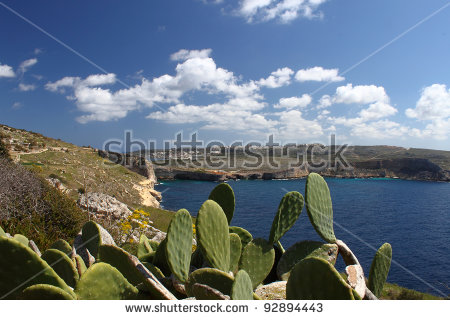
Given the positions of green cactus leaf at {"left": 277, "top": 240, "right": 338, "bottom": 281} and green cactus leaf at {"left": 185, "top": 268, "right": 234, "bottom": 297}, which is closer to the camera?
green cactus leaf at {"left": 185, "top": 268, "right": 234, "bottom": 297}

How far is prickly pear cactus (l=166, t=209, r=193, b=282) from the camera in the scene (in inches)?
83.9

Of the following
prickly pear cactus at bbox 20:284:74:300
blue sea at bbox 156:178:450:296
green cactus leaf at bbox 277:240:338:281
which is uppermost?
prickly pear cactus at bbox 20:284:74:300

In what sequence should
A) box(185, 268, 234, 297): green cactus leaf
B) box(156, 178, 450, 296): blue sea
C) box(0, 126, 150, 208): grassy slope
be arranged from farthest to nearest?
box(0, 126, 150, 208): grassy slope → box(156, 178, 450, 296): blue sea → box(185, 268, 234, 297): green cactus leaf

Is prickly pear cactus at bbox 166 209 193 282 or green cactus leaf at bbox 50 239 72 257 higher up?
prickly pear cactus at bbox 166 209 193 282

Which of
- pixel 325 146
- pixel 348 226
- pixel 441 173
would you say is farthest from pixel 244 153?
pixel 348 226

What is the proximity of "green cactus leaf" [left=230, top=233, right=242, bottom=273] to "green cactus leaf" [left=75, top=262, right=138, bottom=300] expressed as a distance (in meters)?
1.09

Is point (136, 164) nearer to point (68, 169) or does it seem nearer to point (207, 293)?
point (68, 169)

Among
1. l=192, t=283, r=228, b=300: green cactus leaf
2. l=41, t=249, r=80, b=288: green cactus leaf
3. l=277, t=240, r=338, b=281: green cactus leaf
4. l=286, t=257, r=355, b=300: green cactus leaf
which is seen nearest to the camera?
l=286, t=257, r=355, b=300: green cactus leaf

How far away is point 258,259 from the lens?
282cm

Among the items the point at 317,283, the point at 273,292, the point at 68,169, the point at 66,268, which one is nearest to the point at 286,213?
the point at 273,292

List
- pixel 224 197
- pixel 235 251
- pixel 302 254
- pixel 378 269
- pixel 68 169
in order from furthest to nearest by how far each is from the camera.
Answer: pixel 68 169
pixel 224 197
pixel 302 254
pixel 378 269
pixel 235 251

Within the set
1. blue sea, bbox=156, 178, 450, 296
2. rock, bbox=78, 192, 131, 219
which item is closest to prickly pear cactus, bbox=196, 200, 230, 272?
blue sea, bbox=156, 178, 450, 296

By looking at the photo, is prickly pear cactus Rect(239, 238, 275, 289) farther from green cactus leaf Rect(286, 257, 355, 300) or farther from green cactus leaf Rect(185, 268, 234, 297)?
green cactus leaf Rect(286, 257, 355, 300)

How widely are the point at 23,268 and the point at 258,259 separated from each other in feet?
6.31
